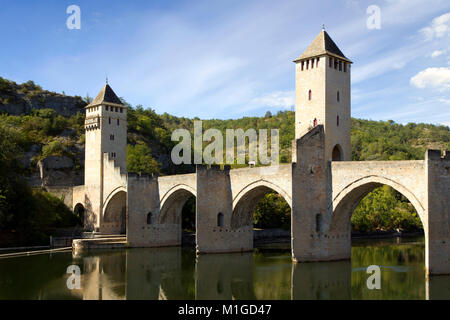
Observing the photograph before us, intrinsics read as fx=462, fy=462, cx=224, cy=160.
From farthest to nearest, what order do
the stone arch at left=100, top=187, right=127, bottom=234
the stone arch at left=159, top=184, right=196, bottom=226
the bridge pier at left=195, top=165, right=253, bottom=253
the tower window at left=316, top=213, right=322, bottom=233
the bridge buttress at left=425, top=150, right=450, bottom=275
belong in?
the stone arch at left=100, top=187, right=127, bottom=234, the stone arch at left=159, top=184, right=196, bottom=226, the bridge pier at left=195, top=165, right=253, bottom=253, the tower window at left=316, top=213, right=322, bottom=233, the bridge buttress at left=425, top=150, right=450, bottom=275

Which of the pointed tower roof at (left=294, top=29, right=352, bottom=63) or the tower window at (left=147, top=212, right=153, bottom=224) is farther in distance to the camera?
the tower window at (left=147, top=212, right=153, bottom=224)

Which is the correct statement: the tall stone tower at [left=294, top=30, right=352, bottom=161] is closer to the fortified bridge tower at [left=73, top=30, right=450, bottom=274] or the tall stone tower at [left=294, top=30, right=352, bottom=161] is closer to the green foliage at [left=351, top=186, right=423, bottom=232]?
the fortified bridge tower at [left=73, top=30, right=450, bottom=274]

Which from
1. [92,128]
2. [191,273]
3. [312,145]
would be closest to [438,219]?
[312,145]

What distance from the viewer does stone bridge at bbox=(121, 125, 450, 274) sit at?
66.3 ft

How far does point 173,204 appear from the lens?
1490 inches

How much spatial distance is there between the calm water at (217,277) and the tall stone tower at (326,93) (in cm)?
696

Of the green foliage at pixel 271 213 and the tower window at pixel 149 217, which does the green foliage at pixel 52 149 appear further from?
the green foliage at pixel 271 213

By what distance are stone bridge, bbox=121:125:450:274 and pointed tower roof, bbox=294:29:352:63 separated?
4508 mm

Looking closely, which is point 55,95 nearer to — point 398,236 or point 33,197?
point 33,197

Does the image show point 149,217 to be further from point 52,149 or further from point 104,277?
point 52,149

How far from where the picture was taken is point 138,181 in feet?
122

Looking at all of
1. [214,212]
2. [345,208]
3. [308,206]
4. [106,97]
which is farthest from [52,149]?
[345,208]

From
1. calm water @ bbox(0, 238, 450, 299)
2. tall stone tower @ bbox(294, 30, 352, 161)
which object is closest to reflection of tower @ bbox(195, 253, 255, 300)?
calm water @ bbox(0, 238, 450, 299)

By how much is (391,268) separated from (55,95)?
200ft
